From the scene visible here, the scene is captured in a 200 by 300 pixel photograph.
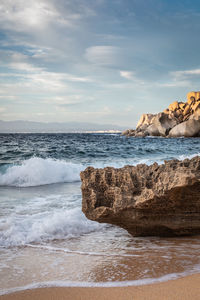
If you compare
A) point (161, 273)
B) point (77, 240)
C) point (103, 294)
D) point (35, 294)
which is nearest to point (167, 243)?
point (161, 273)

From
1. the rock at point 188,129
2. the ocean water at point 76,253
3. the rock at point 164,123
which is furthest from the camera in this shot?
the rock at point 164,123

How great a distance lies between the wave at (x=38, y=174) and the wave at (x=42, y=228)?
14.8 ft

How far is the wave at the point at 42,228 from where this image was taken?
3.52 metres

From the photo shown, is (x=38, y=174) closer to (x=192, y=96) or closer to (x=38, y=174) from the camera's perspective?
(x=38, y=174)

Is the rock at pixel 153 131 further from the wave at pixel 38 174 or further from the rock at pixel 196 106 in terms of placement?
the wave at pixel 38 174

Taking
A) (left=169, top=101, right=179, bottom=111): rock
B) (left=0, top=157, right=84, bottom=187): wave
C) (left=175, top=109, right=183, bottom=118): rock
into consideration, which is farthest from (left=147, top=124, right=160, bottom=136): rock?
(left=0, top=157, right=84, bottom=187): wave

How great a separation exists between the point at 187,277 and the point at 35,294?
4.24ft

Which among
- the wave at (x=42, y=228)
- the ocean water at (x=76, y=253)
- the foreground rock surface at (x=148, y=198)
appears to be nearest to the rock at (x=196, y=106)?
the ocean water at (x=76, y=253)

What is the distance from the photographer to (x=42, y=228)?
3.82 meters

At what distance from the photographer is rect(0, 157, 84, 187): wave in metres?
8.96

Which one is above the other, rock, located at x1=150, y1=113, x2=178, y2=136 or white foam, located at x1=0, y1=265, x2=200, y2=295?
rock, located at x1=150, y1=113, x2=178, y2=136

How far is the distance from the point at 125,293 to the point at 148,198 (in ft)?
3.58

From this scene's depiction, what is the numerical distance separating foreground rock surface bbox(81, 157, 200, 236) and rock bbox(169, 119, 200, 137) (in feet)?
156

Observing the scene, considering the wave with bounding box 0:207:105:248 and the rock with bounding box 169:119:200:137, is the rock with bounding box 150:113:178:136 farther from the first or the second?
the wave with bounding box 0:207:105:248
